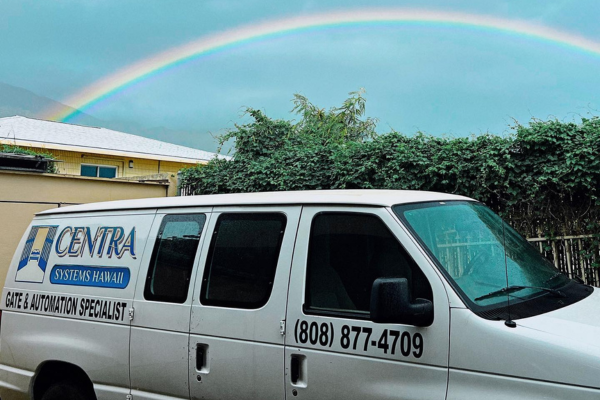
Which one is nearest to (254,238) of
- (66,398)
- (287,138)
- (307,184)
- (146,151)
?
(66,398)

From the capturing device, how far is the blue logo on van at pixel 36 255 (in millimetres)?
4938

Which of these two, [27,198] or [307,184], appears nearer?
[307,184]

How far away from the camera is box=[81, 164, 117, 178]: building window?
20.9 metres

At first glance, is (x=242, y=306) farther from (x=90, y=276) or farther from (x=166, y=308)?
(x=90, y=276)

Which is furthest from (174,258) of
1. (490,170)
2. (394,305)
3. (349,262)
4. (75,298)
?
(490,170)

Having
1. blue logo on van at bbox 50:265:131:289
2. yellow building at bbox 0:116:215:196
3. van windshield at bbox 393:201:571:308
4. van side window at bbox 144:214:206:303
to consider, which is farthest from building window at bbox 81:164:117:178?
van windshield at bbox 393:201:571:308

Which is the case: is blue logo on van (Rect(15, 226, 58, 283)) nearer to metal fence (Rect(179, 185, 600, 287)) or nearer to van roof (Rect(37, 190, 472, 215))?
van roof (Rect(37, 190, 472, 215))

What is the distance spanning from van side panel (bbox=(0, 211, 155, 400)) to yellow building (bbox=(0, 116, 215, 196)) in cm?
1422

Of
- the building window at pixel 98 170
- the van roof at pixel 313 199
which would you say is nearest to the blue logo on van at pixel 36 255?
the van roof at pixel 313 199

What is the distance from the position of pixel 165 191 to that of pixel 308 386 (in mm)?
10605

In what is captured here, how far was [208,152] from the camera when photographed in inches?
1027

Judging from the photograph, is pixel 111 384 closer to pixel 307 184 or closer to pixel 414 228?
pixel 414 228

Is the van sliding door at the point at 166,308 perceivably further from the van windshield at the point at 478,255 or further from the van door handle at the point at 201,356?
the van windshield at the point at 478,255

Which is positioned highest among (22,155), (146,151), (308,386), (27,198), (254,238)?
(146,151)
